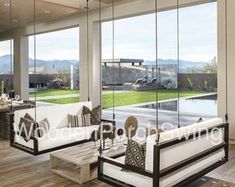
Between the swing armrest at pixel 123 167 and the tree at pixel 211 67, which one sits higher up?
the tree at pixel 211 67

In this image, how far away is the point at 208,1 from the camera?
607 centimetres

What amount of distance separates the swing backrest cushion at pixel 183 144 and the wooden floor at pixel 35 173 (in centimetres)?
58

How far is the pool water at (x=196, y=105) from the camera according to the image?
6246 mm

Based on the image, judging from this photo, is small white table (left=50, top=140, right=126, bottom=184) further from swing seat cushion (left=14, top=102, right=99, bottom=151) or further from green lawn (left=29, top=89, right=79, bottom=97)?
green lawn (left=29, top=89, right=79, bottom=97)

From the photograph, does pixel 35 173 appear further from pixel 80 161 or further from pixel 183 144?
pixel 183 144

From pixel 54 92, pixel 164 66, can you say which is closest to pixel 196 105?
pixel 164 66

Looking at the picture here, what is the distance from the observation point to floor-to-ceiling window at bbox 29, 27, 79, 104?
9.09 meters

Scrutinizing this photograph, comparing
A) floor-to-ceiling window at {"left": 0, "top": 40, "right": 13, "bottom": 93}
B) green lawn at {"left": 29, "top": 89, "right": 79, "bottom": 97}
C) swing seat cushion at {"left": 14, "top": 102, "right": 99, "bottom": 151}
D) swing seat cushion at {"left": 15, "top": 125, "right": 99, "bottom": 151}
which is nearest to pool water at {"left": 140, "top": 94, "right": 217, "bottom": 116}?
swing seat cushion at {"left": 14, "top": 102, "right": 99, "bottom": 151}

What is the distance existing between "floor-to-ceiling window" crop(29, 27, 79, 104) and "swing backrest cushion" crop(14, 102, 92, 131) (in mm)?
3115

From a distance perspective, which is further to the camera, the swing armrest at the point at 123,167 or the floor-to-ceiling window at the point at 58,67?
the floor-to-ceiling window at the point at 58,67

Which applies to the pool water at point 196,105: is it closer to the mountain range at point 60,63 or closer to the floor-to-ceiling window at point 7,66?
the mountain range at point 60,63

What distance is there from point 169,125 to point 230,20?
266cm

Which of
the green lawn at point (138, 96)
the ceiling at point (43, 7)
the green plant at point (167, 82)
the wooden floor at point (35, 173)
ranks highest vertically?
the ceiling at point (43, 7)

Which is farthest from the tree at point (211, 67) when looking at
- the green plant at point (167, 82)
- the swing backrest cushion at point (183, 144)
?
the swing backrest cushion at point (183, 144)
